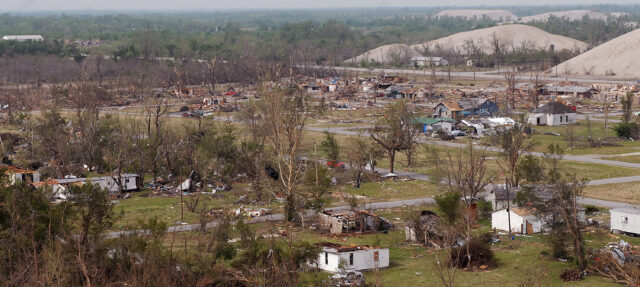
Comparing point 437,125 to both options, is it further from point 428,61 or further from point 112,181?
point 428,61

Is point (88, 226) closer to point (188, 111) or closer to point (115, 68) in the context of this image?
point (188, 111)

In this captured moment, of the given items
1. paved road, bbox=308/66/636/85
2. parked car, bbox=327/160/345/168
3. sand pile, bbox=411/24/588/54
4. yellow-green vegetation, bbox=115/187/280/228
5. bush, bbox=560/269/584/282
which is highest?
sand pile, bbox=411/24/588/54

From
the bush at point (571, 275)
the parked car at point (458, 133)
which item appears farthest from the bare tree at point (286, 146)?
the parked car at point (458, 133)

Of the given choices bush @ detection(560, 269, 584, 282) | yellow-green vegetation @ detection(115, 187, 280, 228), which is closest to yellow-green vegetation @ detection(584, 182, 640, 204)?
bush @ detection(560, 269, 584, 282)

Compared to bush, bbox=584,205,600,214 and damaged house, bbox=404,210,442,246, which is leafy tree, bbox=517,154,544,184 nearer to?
bush, bbox=584,205,600,214


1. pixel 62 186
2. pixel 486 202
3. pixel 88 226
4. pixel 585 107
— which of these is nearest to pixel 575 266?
pixel 486 202

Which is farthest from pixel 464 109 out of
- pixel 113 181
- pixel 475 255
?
pixel 475 255
